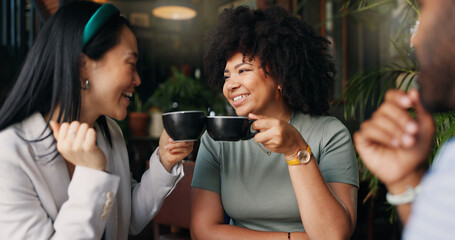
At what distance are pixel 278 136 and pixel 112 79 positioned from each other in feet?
1.59

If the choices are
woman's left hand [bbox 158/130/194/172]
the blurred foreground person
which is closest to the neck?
woman's left hand [bbox 158/130/194/172]

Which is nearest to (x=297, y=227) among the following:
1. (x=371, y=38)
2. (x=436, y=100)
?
(x=436, y=100)

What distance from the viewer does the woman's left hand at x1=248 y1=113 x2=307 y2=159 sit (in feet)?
3.17

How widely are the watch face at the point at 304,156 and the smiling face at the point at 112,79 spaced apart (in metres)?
0.53

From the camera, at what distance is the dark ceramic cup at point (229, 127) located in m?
0.99

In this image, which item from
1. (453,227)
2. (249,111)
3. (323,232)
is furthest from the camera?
(249,111)

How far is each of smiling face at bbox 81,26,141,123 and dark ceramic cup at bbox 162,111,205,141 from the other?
5.8 inches

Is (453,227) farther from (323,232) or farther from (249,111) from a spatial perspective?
(249,111)

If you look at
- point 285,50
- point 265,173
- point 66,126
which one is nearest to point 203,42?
Answer: point 285,50

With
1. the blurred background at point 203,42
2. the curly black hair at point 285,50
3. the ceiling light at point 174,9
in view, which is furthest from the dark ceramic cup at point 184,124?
the ceiling light at point 174,9

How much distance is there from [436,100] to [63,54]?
0.83 meters

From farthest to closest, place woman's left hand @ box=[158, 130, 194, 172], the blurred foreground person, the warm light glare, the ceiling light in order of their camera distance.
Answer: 1. the warm light glare
2. the ceiling light
3. woman's left hand @ box=[158, 130, 194, 172]
4. the blurred foreground person

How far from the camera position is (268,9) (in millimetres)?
1534

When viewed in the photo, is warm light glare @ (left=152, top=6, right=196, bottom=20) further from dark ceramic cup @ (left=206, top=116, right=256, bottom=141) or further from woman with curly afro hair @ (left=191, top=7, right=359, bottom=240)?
dark ceramic cup @ (left=206, top=116, right=256, bottom=141)
